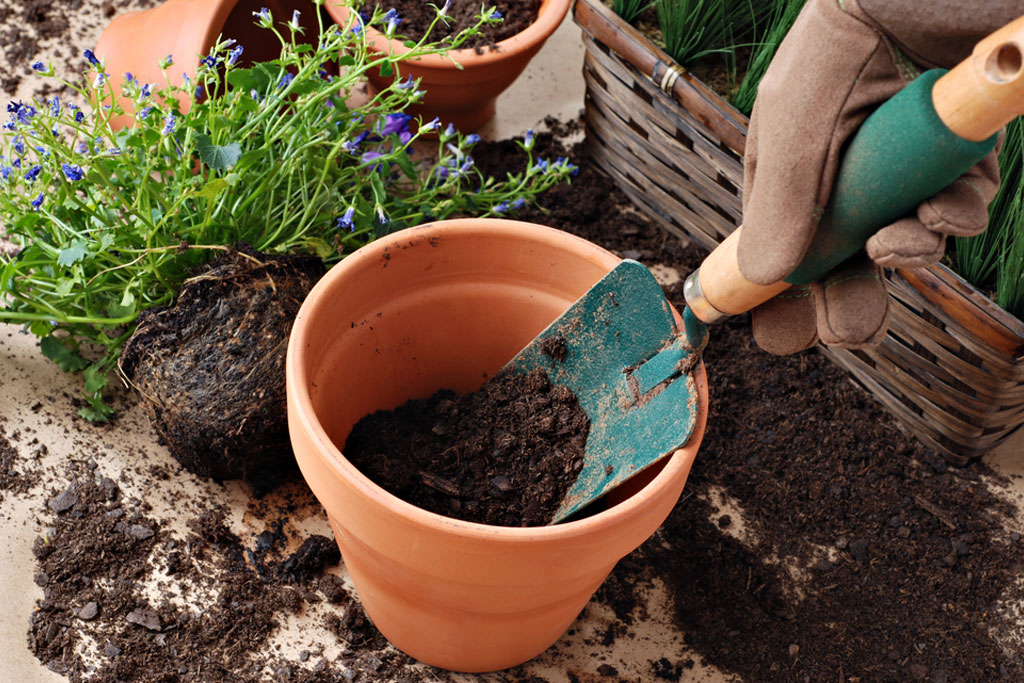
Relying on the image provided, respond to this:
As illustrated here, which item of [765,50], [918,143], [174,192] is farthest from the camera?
[765,50]

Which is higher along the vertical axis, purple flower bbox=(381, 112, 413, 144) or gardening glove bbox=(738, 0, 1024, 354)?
gardening glove bbox=(738, 0, 1024, 354)

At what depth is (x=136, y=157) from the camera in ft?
4.31

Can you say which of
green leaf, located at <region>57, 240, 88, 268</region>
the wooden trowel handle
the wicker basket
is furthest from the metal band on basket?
green leaf, located at <region>57, 240, 88, 268</region>

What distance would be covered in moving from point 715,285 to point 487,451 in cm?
42

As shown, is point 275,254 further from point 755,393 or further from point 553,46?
point 553,46

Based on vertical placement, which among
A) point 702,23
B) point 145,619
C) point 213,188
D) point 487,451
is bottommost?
point 145,619

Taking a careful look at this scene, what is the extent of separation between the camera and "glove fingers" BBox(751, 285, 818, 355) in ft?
3.09

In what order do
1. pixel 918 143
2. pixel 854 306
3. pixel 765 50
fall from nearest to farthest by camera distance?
1. pixel 918 143
2. pixel 854 306
3. pixel 765 50

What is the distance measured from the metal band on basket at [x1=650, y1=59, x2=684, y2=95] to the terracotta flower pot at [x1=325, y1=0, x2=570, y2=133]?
0.26m

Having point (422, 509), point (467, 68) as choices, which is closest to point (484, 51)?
point (467, 68)

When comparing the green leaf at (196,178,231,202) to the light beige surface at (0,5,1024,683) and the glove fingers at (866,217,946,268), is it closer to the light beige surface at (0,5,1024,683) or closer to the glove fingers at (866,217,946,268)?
the light beige surface at (0,5,1024,683)

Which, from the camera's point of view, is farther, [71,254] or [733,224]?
[733,224]

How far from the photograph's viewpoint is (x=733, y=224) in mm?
1638

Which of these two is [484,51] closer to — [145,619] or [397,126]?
[397,126]
